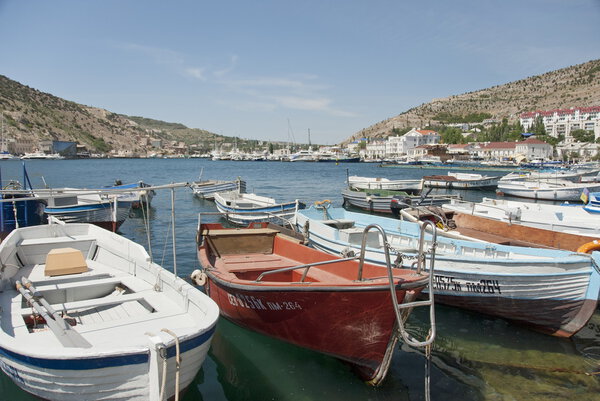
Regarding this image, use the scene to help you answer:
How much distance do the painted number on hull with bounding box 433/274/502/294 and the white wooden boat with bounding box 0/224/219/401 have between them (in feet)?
21.0

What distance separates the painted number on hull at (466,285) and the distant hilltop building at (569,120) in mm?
157050

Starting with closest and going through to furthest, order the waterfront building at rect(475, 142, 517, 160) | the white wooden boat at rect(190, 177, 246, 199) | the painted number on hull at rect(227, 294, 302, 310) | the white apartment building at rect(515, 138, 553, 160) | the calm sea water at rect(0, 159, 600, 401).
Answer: the calm sea water at rect(0, 159, 600, 401), the painted number on hull at rect(227, 294, 302, 310), the white wooden boat at rect(190, 177, 246, 199), the white apartment building at rect(515, 138, 553, 160), the waterfront building at rect(475, 142, 517, 160)

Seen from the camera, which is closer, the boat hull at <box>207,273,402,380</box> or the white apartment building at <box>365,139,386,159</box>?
the boat hull at <box>207,273,402,380</box>

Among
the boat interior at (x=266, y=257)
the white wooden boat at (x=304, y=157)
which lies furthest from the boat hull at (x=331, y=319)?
the white wooden boat at (x=304, y=157)

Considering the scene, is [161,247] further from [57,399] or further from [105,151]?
[105,151]

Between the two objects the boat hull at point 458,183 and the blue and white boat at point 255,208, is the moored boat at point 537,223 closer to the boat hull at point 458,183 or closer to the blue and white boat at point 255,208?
the blue and white boat at point 255,208

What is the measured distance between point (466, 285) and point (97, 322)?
8223 millimetres

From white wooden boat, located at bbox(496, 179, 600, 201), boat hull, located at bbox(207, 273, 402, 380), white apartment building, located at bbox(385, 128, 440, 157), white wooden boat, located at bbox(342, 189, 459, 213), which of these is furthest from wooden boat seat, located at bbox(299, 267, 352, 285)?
white apartment building, located at bbox(385, 128, 440, 157)

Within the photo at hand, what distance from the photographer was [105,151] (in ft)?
604

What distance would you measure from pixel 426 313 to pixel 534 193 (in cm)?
3111

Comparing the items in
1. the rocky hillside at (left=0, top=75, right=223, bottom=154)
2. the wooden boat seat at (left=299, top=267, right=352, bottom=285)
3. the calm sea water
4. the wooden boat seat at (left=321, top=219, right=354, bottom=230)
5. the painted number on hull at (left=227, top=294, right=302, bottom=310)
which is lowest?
the calm sea water

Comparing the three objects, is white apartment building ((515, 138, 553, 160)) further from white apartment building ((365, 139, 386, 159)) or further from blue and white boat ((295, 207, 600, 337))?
blue and white boat ((295, 207, 600, 337))

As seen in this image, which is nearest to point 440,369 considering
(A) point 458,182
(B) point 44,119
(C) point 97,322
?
(C) point 97,322

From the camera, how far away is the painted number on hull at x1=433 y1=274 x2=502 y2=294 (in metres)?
9.72
